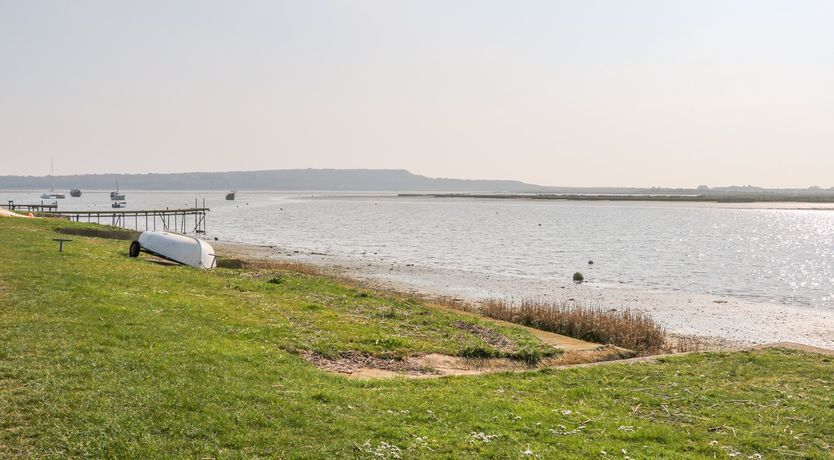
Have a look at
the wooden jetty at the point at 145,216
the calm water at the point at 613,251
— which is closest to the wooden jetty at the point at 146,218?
the wooden jetty at the point at 145,216

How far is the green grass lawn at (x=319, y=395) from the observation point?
970 centimetres

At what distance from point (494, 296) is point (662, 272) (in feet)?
→ 67.5

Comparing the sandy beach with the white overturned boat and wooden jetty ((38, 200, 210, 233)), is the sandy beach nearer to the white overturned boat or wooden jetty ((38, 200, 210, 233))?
the white overturned boat

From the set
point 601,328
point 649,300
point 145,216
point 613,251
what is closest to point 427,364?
point 601,328

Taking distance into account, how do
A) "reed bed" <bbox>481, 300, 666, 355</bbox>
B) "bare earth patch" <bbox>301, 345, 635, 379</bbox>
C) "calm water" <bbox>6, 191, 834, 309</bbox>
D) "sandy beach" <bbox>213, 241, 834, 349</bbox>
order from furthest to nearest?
"calm water" <bbox>6, 191, 834, 309</bbox>
"sandy beach" <bbox>213, 241, 834, 349</bbox>
"reed bed" <bbox>481, 300, 666, 355</bbox>
"bare earth patch" <bbox>301, 345, 635, 379</bbox>

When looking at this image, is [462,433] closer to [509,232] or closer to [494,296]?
[494,296]

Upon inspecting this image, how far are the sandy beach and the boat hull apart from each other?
10172mm

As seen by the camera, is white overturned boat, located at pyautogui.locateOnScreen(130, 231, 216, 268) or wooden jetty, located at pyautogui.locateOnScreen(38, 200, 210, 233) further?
wooden jetty, located at pyautogui.locateOnScreen(38, 200, 210, 233)

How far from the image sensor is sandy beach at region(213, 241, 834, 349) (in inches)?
1119

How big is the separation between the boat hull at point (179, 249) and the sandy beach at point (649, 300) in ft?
33.4

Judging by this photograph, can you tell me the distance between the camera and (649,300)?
123 feet

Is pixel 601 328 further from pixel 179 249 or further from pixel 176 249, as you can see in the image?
pixel 176 249

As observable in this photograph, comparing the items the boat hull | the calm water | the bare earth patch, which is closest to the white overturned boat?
the boat hull

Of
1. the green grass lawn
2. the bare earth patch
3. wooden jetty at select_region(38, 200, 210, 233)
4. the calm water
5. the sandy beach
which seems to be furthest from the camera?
wooden jetty at select_region(38, 200, 210, 233)
